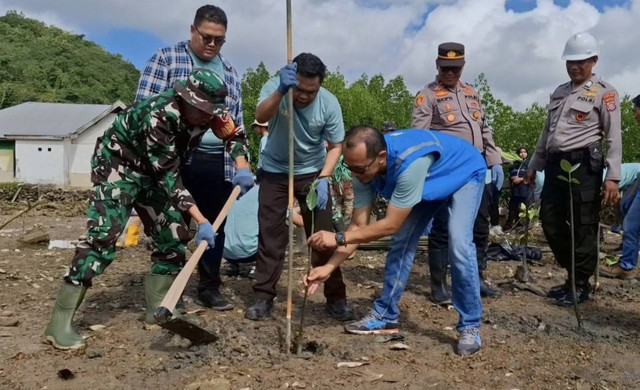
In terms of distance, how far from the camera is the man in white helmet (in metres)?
4.70

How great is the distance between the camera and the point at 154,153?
364 centimetres

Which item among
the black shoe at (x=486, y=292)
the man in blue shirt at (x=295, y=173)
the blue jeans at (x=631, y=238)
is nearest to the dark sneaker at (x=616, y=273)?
the blue jeans at (x=631, y=238)

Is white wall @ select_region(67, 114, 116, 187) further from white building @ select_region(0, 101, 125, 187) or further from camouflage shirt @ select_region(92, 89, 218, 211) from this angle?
camouflage shirt @ select_region(92, 89, 218, 211)

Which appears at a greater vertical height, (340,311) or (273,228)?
(273,228)

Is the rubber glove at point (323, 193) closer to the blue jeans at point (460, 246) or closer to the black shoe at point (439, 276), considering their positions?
the blue jeans at point (460, 246)

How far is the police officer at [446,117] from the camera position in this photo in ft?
16.3

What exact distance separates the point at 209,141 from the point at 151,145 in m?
0.87

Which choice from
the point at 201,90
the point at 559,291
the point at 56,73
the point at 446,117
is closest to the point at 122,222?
the point at 201,90

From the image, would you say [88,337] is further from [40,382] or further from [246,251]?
[246,251]

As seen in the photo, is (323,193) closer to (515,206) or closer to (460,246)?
(460,246)

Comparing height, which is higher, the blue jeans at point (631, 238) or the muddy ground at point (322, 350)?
the blue jeans at point (631, 238)

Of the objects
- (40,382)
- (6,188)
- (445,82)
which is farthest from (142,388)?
(6,188)

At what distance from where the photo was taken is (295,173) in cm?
441

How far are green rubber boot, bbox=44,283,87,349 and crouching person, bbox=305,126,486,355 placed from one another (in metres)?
1.36
